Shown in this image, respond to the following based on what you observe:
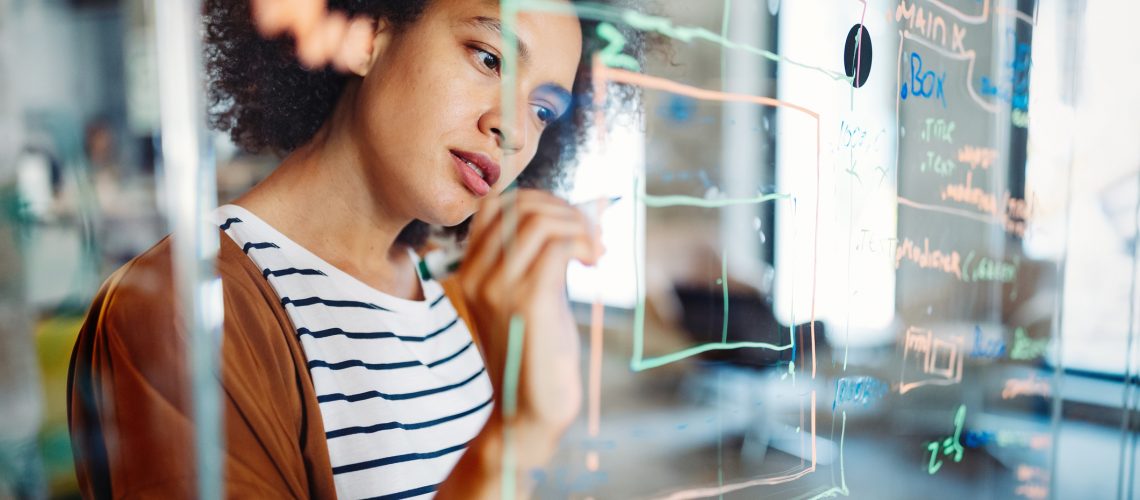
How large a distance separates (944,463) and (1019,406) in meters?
0.28

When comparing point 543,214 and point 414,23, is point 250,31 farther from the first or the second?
point 543,214

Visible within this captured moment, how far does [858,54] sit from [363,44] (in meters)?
0.74

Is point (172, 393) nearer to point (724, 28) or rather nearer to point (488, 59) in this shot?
point (488, 59)

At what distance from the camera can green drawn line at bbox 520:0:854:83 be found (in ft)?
2.62

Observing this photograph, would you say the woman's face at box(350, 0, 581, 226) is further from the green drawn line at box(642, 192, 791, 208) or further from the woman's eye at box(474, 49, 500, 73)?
the green drawn line at box(642, 192, 791, 208)

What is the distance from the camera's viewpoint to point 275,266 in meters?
0.71

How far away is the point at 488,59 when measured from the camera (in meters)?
0.77

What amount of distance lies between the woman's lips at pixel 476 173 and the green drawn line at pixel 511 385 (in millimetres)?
132

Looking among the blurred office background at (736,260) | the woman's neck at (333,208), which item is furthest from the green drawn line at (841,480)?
the woman's neck at (333,208)

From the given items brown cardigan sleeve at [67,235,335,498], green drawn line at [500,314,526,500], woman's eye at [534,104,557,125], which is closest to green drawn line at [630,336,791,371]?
green drawn line at [500,314,526,500]

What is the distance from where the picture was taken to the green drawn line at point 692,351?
91 cm

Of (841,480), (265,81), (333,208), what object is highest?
(265,81)

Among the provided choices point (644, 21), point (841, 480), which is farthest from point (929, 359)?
point (644, 21)

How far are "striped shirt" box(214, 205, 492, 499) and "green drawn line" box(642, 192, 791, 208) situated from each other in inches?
9.8
